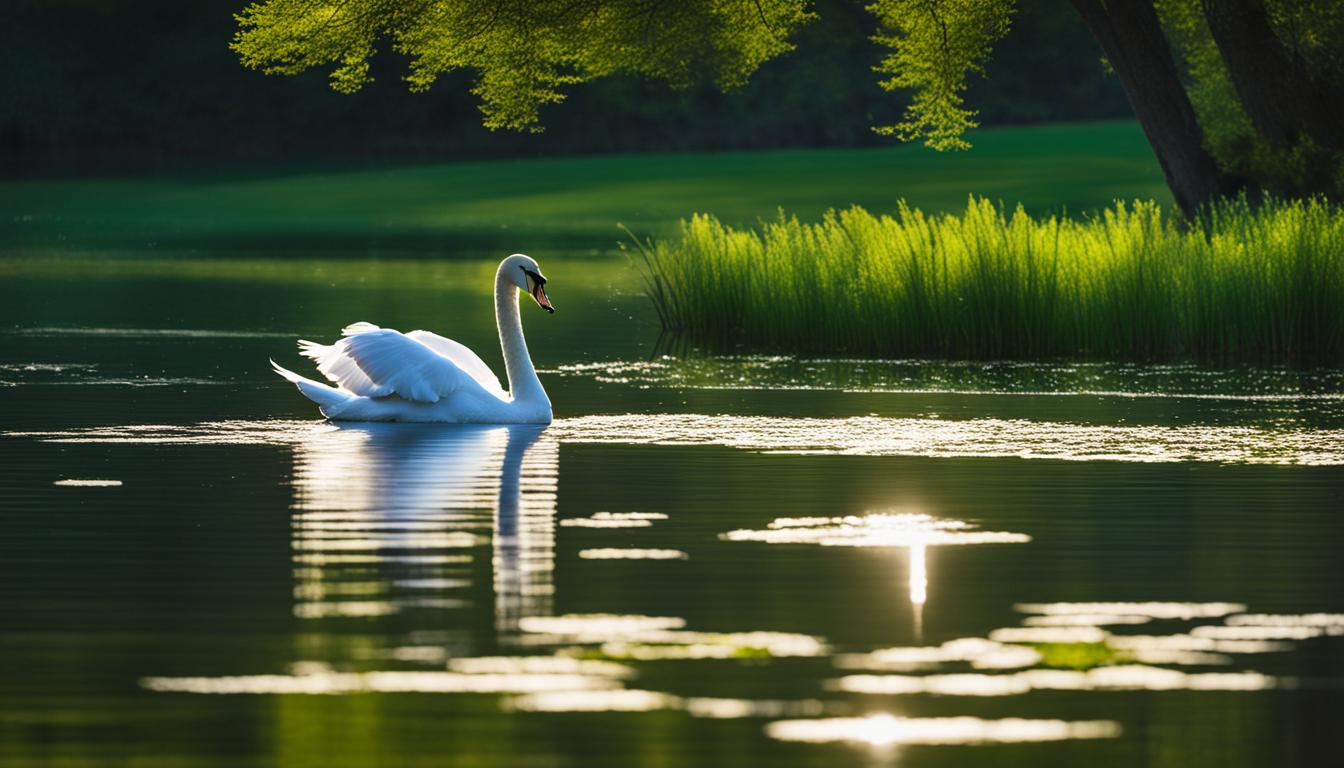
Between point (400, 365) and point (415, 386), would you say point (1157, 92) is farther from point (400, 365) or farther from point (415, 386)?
point (415, 386)

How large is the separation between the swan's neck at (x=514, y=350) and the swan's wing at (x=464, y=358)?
0.15m

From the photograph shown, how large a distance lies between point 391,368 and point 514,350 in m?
0.95

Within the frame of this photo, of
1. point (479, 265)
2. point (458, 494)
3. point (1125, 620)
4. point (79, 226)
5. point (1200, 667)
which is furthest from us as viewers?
point (79, 226)

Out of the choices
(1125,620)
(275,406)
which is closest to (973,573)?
(1125,620)

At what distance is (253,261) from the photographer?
45.7 metres

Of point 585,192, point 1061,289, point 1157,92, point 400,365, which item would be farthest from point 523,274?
point 585,192

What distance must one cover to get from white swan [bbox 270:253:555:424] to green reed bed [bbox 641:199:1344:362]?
6812 millimetres

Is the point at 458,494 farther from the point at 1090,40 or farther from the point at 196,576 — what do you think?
the point at 1090,40

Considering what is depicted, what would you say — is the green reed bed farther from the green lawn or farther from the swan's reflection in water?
the green lawn

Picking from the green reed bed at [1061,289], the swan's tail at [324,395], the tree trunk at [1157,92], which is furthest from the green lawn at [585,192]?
the swan's tail at [324,395]

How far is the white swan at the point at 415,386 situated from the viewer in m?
17.4

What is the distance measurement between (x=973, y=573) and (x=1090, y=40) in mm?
78743

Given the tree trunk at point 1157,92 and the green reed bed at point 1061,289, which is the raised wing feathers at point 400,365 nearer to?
the green reed bed at point 1061,289

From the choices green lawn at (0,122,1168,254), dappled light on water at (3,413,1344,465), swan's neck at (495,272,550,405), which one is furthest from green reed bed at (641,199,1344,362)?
green lawn at (0,122,1168,254)
